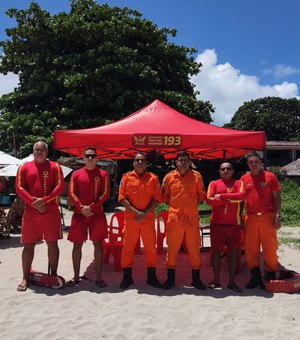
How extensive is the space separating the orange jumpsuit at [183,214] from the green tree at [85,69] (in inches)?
416

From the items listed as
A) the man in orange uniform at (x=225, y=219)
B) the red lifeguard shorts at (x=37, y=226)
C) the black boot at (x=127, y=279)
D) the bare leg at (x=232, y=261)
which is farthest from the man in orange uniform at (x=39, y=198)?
the bare leg at (x=232, y=261)

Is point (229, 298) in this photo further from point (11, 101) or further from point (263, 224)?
point (11, 101)

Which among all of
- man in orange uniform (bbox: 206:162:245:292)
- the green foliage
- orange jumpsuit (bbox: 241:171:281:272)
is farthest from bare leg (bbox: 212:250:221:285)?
the green foliage

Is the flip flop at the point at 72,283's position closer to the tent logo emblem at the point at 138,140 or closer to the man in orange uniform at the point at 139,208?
the man in orange uniform at the point at 139,208

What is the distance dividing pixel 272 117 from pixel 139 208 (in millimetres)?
42834

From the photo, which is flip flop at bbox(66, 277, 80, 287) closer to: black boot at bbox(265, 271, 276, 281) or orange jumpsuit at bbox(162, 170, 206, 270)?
orange jumpsuit at bbox(162, 170, 206, 270)

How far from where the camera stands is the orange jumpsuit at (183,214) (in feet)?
16.4

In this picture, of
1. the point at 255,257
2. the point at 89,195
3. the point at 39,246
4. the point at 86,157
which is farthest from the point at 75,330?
the point at 39,246

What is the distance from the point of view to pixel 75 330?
3.73 m

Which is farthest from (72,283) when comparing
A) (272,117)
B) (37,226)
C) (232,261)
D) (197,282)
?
(272,117)

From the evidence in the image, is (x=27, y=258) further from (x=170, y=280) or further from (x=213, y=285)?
(x=213, y=285)

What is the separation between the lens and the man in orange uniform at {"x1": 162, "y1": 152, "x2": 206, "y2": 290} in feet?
16.4

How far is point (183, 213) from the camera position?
5004 mm

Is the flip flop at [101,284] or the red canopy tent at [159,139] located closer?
the flip flop at [101,284]
